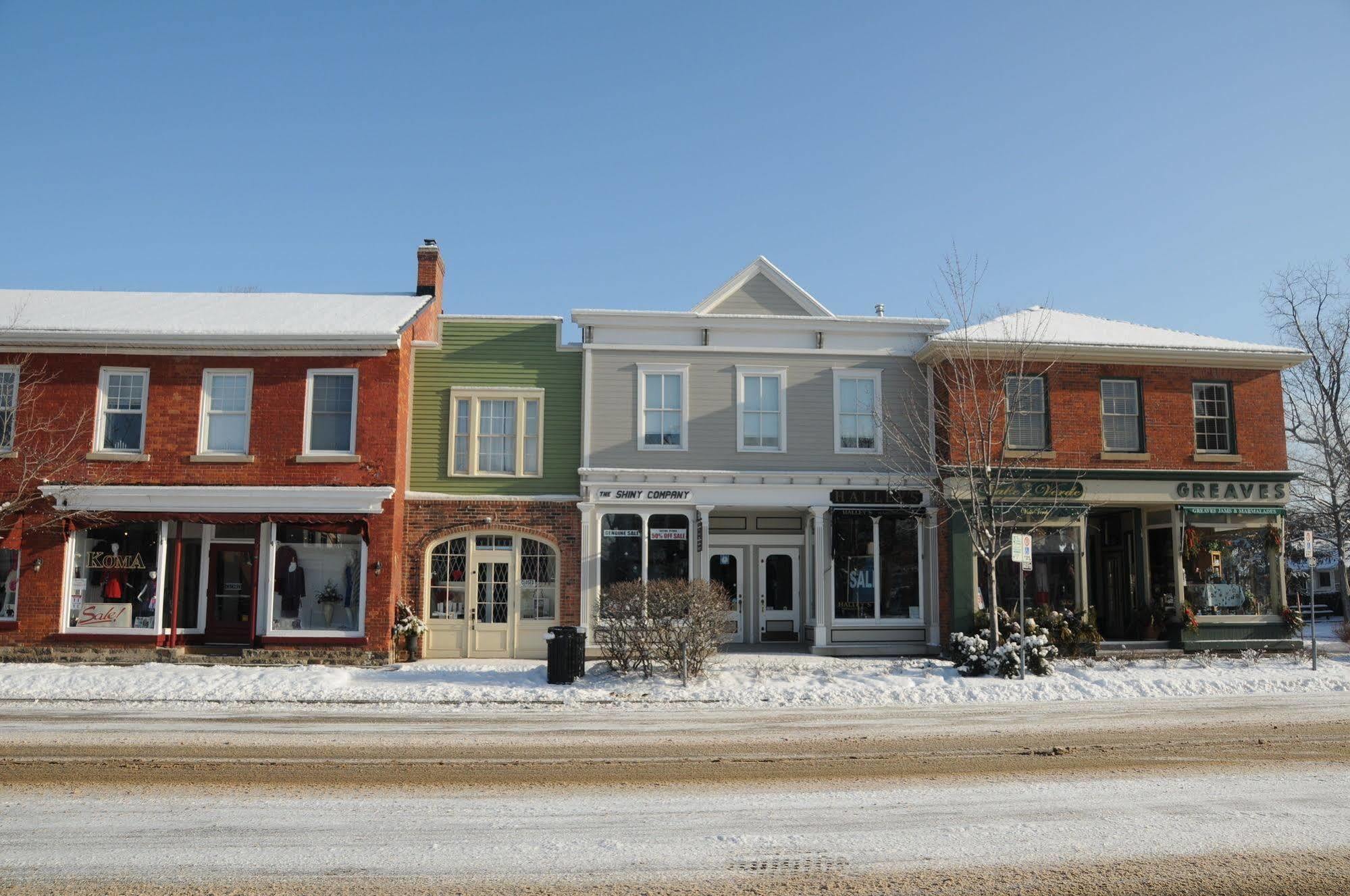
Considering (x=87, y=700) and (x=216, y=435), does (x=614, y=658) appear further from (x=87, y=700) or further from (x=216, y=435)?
(x=216, y=435)

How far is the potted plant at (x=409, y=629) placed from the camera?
2042cm

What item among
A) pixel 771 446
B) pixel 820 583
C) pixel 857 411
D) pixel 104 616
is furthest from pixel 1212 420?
pixel 104 616

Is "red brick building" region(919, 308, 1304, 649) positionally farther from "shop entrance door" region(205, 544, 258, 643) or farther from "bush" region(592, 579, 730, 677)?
"shop entrance door" region(205, 544, 258, 643)

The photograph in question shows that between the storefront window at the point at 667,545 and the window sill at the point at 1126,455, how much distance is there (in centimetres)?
940

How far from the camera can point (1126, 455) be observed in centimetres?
2208

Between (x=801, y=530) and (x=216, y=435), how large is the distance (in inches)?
514

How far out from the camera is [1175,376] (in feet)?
74.1

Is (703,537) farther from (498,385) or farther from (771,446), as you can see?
(498,385)

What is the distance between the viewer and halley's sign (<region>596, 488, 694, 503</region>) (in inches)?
849

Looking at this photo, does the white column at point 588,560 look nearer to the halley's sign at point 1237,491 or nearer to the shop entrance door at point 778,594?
the shop entrance door at point 778,594

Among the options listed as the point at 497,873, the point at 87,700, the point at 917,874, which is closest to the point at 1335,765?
the point at 917,874

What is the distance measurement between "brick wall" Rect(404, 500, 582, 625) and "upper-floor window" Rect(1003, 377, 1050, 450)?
9789mm

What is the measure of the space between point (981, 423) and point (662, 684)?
339 inches

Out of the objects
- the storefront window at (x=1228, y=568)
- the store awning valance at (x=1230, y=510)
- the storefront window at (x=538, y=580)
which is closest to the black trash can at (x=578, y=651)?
the storefront window at (x=538, y=580)
